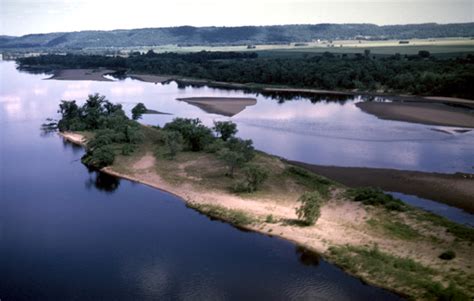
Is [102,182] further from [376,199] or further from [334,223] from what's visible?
[376,199]

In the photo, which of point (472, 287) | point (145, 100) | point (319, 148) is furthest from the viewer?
point (145, 100)

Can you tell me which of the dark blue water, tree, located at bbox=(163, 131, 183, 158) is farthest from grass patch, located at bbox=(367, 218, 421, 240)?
tree, located at bbox=(163, 131, 183, 158)

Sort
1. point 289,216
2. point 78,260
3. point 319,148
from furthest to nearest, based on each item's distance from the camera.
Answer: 1. point 319,148
2. point 289,216
3. point 78,260

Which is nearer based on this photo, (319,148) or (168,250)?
(168,250)

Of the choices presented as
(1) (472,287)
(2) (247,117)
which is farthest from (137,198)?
(2) (247,117)

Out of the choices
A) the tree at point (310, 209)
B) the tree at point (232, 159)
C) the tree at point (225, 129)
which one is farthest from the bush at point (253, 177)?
the tree at point (225, 129)

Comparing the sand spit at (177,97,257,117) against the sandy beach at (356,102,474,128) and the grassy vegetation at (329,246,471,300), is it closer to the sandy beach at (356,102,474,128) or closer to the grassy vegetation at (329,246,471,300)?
the sandy beach at (356,102,474,128)

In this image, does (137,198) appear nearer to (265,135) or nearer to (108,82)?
(265,135)
